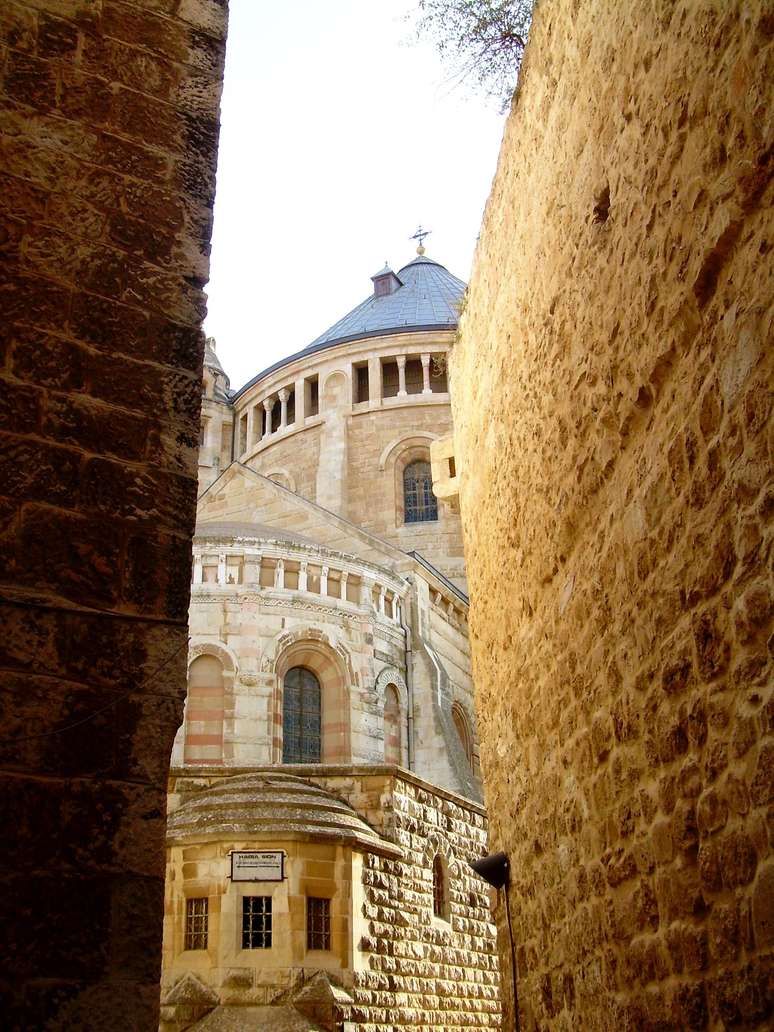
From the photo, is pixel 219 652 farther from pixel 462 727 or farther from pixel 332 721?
pixel 462 727

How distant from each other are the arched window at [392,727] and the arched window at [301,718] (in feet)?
4.77

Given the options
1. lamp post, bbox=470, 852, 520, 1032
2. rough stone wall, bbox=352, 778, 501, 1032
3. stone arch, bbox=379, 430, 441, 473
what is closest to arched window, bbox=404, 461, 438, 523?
stone arch, bbox=379, 430, 441, 473

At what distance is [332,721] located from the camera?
66.8 feet

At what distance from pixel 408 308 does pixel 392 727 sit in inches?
760

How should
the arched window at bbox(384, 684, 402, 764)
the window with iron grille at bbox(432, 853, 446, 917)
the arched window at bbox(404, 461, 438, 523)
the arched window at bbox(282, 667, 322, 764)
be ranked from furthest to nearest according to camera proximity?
the arched window at bbox(404, 461, 438, 523)
the arched window at bbox(384, 684, 402, 764)
the arched window at bbox(282, 667, 322, 764)
the window with iron grille at bbox(432, 853, 446, 917)

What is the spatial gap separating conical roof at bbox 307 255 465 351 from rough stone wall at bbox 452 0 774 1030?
1037 inches

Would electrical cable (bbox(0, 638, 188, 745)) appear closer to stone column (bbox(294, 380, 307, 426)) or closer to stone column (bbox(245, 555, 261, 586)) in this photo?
stone column (bbox(245, 555, 261, 586))

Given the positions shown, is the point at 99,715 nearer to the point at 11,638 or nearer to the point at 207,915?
the point at 11,638

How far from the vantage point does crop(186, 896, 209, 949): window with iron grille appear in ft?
41.5

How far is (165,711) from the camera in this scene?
412cm

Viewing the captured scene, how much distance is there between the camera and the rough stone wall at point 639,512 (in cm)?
388

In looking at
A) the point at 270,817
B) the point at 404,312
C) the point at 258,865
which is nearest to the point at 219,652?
the point at 270,817

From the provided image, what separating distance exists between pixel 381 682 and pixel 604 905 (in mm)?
15552

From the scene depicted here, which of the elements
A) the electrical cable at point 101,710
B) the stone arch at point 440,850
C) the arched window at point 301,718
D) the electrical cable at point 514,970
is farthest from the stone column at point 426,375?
the electrical cable at point 101,710
